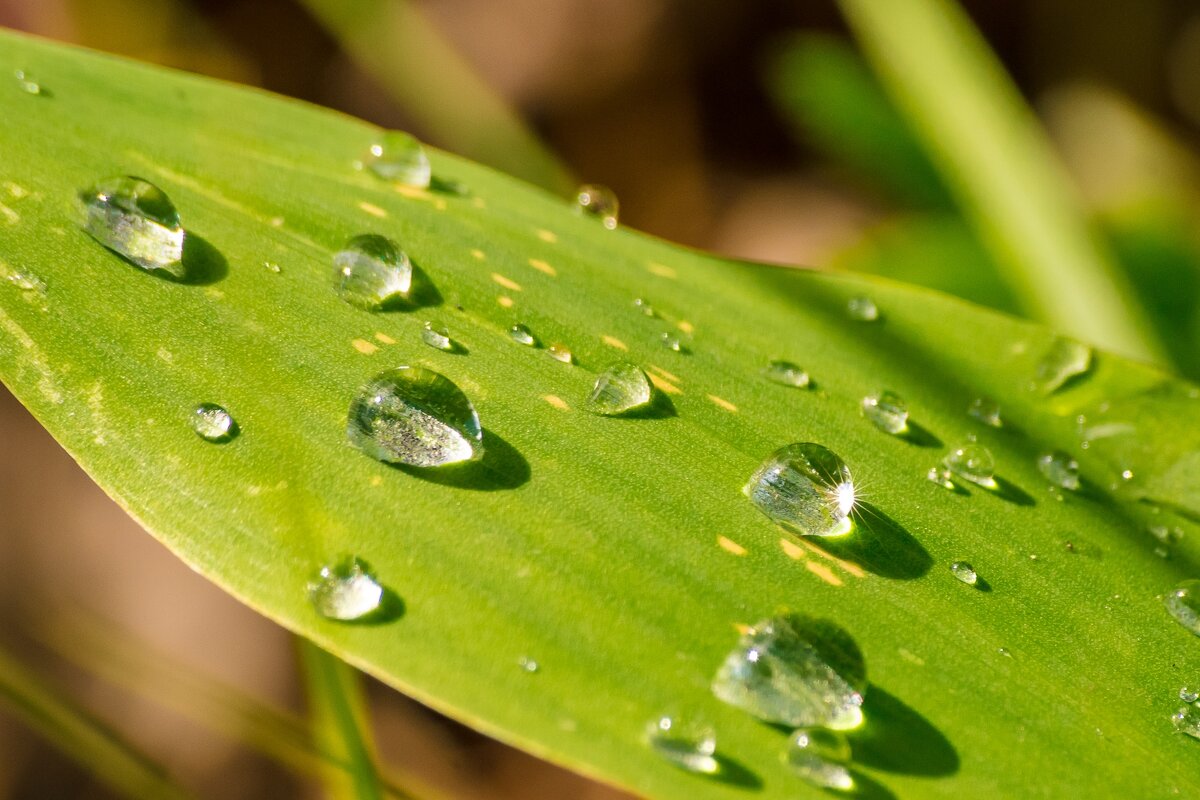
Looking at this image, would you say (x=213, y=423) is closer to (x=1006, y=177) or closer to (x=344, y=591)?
(x=344, y=591)

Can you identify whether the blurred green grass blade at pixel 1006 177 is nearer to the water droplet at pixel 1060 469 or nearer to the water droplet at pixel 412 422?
the water droplet at pixel 1060 469

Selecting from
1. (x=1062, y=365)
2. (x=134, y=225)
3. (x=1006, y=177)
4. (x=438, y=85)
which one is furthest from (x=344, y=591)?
(x=438, y=85)

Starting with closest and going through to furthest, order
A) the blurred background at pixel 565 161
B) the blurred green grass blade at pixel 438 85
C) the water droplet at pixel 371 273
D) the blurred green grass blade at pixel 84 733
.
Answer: the water droplet at pixel 371 273, the blurred green grass blade at pixel 84 733, the blurred background at pixel 565 161, the blurred green grass blade at pixel 438 85

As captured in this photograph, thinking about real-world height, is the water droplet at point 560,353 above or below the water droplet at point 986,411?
below

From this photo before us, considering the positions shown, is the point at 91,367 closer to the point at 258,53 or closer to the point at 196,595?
the point at 196,595

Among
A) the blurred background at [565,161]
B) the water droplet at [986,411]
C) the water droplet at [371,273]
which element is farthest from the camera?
the blurred background at [565,161]

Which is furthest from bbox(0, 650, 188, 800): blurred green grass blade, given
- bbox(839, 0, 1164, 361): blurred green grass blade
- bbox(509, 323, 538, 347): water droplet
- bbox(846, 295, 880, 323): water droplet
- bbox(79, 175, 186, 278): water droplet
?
bbox(839, 0, 1164, 361): blurred green grass blade

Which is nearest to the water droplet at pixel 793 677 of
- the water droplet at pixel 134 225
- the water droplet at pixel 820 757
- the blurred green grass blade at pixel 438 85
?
the water droplet at pixel 820 757
